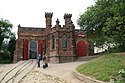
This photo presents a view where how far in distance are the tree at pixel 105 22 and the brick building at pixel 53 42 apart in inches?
131

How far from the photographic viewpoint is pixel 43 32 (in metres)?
50.2

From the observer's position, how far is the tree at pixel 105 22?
93.4 ft

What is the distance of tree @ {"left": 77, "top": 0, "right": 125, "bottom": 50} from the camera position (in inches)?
1121

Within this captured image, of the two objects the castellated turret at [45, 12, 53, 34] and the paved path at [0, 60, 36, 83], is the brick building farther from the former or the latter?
the paved path at [0, 60, 36, 83]

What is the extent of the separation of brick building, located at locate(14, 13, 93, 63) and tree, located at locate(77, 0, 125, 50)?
3.33 metres

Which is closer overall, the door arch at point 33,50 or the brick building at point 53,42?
the brick building at point 53,42

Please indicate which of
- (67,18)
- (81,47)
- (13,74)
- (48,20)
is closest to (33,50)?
(48,20)

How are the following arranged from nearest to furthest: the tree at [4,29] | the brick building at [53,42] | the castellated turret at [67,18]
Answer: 1. the brick building at [53,42]
2. the castellated turret at [67,18]
3. the tree at [4,29]

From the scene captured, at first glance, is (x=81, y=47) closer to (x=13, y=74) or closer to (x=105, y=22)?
(x=105, y=22)

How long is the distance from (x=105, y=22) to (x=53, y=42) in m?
11.5

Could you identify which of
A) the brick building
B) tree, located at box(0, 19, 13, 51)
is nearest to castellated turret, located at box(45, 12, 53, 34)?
the brick building

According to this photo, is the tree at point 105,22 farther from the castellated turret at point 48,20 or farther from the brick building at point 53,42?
the castellated turret at point 48,20

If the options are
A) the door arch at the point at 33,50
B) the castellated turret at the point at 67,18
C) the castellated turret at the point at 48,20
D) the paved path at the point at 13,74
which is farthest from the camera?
the door arch at the point at 33,50

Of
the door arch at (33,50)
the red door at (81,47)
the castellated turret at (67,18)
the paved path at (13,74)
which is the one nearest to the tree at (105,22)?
the castellated turret at (67,18)
